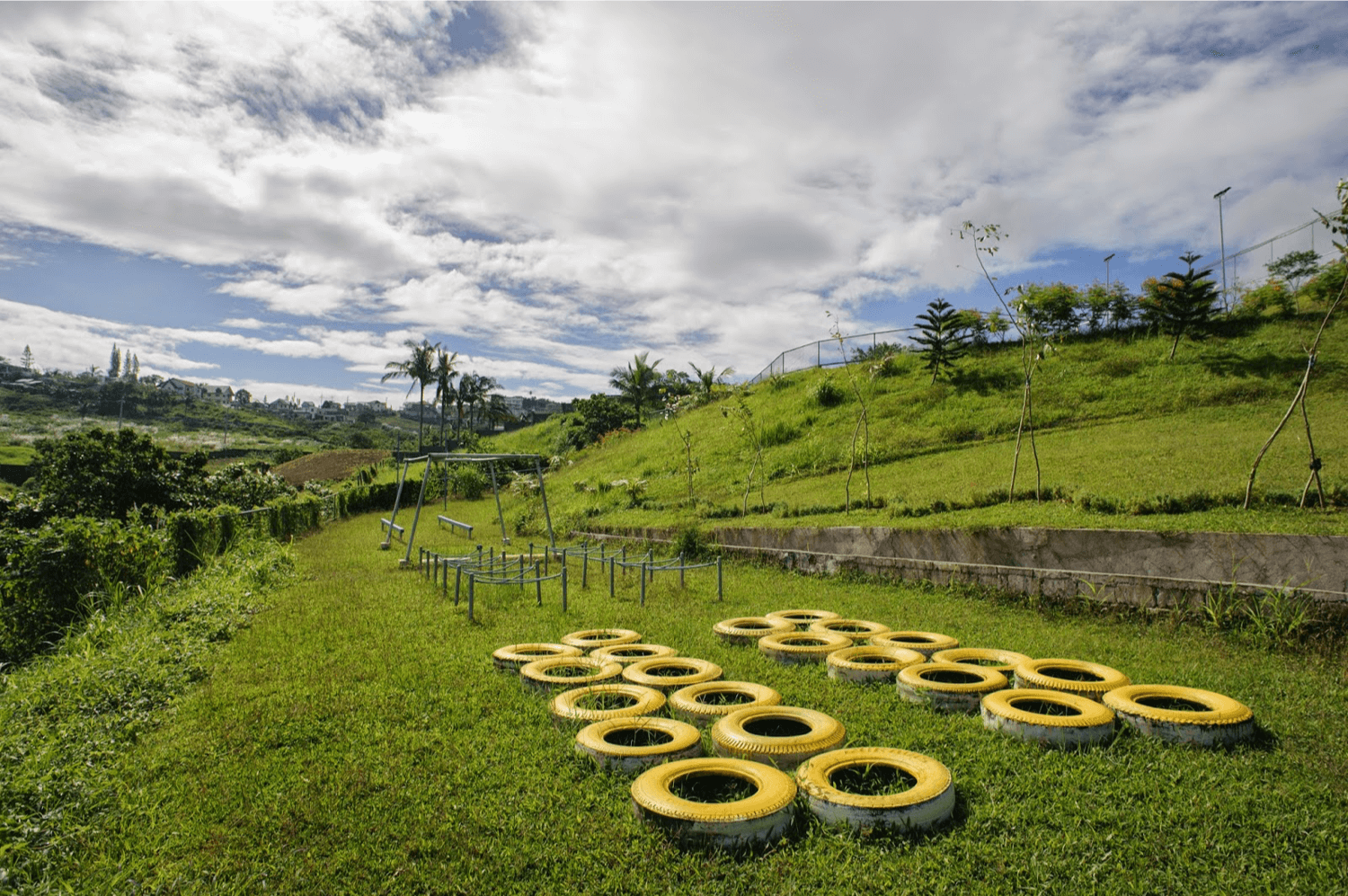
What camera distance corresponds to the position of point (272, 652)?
697 cm

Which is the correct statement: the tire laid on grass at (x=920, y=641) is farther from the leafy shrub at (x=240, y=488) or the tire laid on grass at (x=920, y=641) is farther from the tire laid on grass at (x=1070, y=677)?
the leafy shrub at (x=240, y=488)

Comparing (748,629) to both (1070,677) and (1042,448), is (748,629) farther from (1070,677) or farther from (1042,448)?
(1042,448)

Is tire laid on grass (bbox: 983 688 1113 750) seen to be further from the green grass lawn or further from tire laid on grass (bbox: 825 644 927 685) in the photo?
tire laid on grass (bbox: 825 644 927 685)

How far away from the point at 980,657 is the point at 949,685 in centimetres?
118

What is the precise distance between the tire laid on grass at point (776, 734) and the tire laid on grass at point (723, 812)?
270mm

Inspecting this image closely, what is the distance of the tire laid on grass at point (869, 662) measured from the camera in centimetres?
568

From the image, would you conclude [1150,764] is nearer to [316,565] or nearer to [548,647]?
[548,647]

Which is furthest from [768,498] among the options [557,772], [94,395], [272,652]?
[94,395]

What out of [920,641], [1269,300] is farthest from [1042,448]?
[1269,300]

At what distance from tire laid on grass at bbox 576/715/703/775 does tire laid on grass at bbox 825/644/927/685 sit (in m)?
1.75

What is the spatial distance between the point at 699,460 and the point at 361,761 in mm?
17195

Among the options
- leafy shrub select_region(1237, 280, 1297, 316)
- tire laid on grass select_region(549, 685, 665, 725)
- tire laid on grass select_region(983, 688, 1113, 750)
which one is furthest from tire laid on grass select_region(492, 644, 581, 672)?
leafy shrub select_region(1237, 280, 1297, 316)

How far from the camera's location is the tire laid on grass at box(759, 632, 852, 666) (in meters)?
6.33

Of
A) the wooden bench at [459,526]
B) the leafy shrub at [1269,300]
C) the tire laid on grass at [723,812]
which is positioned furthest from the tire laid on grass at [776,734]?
the leafy shrub at [1269,300]
